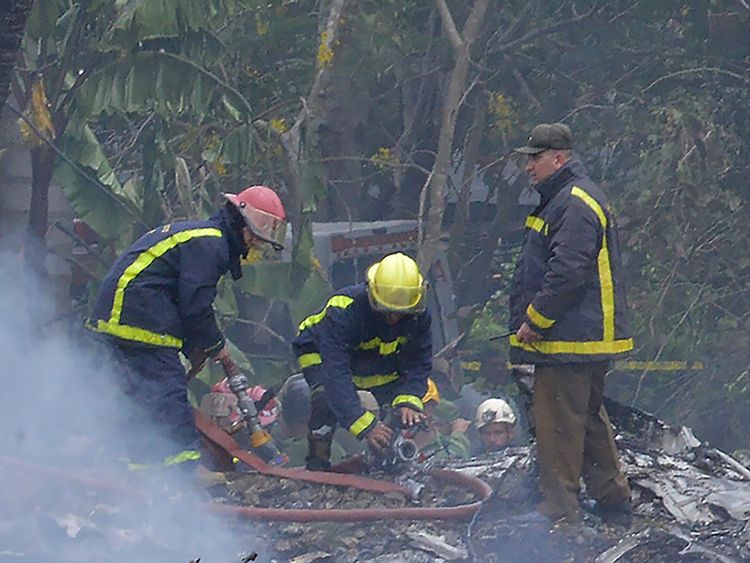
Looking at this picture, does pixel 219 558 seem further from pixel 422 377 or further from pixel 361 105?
pixel 361 105

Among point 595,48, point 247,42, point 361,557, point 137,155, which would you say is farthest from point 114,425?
point 595,48

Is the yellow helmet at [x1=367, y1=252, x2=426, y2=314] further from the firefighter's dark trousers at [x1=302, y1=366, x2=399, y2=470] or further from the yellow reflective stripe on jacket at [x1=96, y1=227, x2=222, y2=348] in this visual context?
the yellow reflective stripe on jacket at [x1=96, y1=227, x2=222, y2=348]

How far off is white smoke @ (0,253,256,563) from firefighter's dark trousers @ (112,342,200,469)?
0.14 feet

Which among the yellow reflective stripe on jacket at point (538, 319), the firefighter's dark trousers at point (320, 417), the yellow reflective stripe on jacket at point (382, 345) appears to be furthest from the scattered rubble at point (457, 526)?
the yellow reflective stripe on jacket at point (538, 319)

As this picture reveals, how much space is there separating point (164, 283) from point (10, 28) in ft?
6.76

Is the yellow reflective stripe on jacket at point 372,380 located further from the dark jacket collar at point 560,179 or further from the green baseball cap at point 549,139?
the green baseball cap at point 549,139

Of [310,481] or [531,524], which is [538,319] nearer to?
[531,524]

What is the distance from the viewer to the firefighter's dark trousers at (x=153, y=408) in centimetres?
582

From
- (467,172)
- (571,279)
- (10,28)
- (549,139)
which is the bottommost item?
(467,172)

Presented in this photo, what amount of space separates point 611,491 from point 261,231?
2.23 metres

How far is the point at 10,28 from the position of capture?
399 cm

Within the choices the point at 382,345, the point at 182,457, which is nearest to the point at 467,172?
the point at 382,345

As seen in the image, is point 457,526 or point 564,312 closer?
point 564,312

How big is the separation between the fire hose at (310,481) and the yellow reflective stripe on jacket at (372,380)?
18.8 inches
